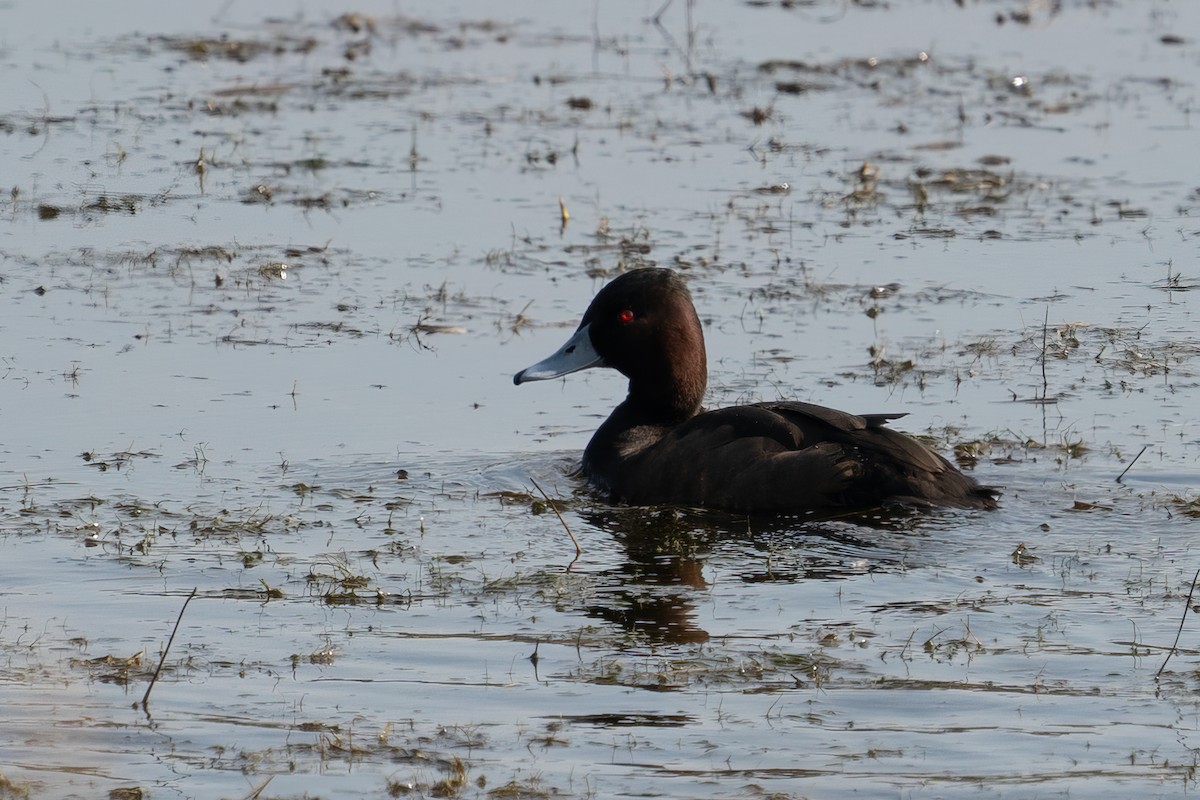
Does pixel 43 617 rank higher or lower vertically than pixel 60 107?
lower

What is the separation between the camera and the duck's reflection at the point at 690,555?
7773 millimetres

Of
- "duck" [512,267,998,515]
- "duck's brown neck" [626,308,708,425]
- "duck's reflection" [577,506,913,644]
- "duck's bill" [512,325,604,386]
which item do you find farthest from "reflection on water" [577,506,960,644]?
"duck's bill" [512,325,604,386]

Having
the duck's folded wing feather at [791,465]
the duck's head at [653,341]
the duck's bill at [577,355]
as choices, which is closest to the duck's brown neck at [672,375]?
the duck's head at [653,341]

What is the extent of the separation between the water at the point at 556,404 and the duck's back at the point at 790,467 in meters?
0.16

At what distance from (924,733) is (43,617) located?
3214mm

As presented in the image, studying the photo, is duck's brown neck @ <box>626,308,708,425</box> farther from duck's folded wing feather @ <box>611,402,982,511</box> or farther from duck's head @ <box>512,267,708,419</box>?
duck's folded wing feather @ <box>611,402,982,511</box>

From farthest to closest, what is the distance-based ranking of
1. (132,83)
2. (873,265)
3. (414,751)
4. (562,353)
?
(132,83) < (873,265) < (562,353) < (414,751)

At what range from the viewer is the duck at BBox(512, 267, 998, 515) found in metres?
9.16

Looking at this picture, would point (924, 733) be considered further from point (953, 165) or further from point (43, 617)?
point (953, 165)

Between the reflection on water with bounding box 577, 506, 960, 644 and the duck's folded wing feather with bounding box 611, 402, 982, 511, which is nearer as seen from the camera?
the reflection on water with bounding box 577, 506, 960, 644

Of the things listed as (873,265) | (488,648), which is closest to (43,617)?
(488,648)

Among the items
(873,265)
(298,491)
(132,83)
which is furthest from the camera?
(132,83)

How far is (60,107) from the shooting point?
1770cm

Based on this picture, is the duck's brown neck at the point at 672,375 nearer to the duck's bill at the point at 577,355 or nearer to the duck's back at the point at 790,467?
the duck's bill at the point at 577,355
